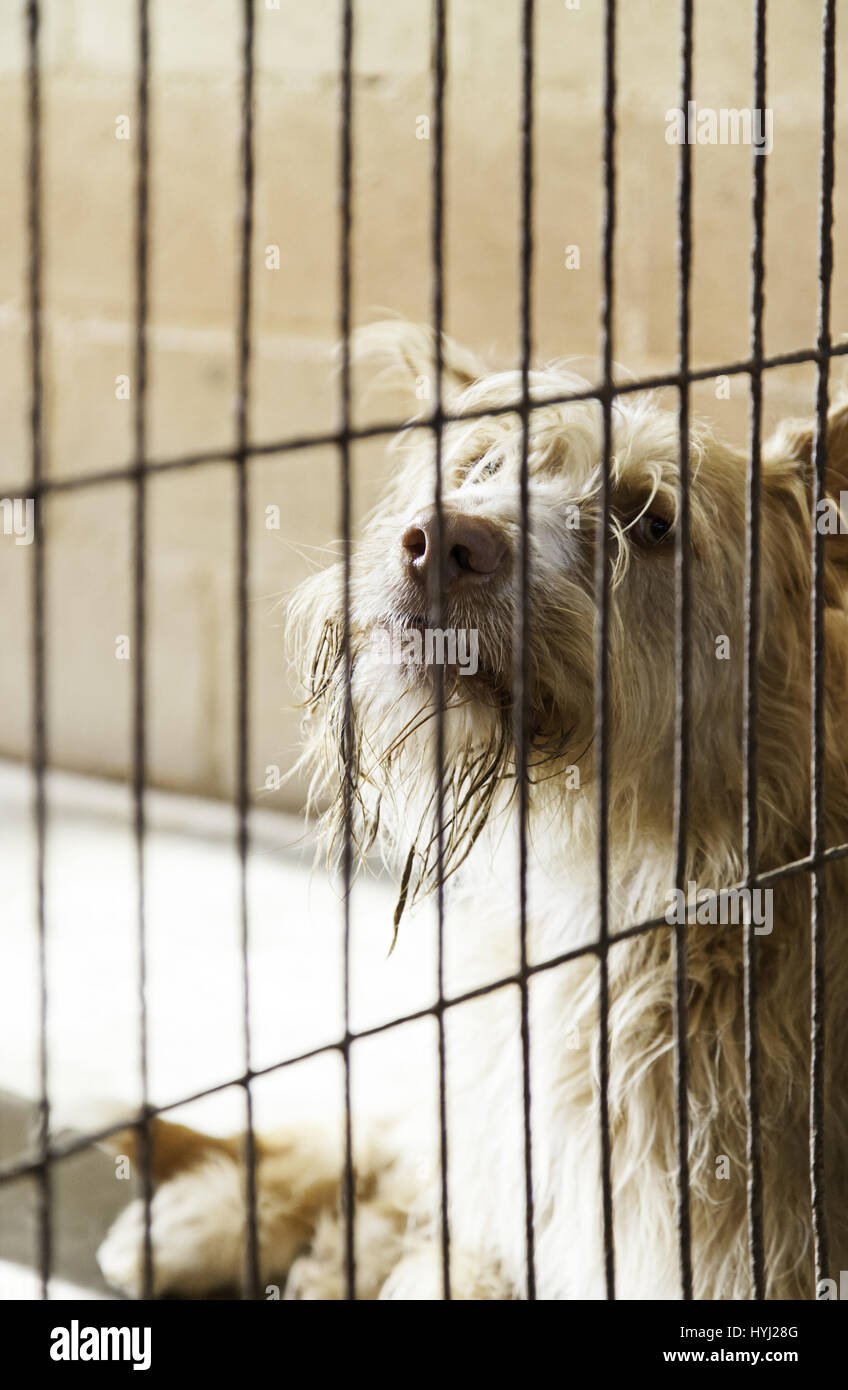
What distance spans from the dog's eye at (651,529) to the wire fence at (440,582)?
29 cm

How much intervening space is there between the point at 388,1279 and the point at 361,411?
2.15 metres

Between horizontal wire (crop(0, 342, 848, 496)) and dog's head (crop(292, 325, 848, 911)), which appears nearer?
horizontal wire (crop(0, 342, 848, 496))

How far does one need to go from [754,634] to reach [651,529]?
1.14 feet

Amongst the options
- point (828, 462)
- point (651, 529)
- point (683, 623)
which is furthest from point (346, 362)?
point (828, 462)

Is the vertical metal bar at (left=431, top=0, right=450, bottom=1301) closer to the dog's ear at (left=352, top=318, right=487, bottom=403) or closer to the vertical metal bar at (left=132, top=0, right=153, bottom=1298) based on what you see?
the vertical metal bar at (left=132, top=0, right=153, bottom=1298)

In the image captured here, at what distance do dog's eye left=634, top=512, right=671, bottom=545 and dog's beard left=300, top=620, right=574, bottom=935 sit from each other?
0.23 meters

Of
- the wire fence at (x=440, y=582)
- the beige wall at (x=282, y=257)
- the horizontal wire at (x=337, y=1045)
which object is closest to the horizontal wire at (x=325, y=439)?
the wire fence at (x=440, y=582)

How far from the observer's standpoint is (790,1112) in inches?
64.9

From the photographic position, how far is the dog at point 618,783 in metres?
1.60

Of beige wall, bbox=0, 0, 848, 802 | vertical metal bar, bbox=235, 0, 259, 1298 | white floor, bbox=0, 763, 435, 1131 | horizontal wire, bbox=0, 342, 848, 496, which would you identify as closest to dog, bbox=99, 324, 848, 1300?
horizontal wire, bbox=0, 342, 848, 496

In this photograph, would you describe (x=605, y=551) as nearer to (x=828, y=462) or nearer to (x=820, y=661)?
(x=820, y=661)

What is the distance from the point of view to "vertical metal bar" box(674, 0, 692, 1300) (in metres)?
1.25
